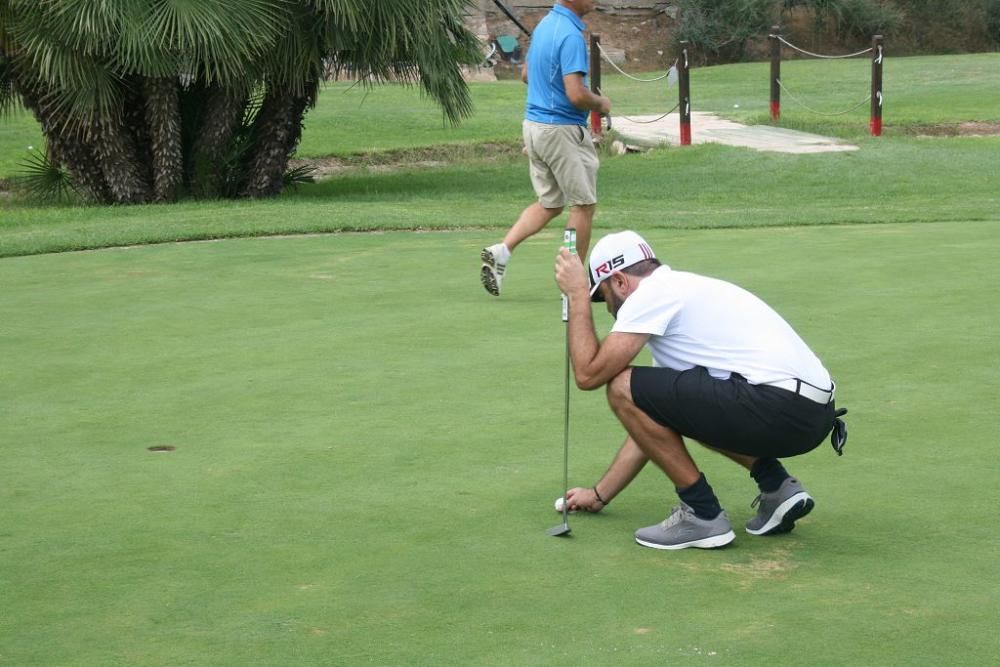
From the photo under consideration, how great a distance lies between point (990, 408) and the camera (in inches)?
235

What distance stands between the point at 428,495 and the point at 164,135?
1087cm

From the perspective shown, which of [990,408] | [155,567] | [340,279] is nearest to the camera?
[155,567]

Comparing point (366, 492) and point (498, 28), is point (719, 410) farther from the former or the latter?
point (498, 28)

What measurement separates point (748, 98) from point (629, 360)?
2556cm

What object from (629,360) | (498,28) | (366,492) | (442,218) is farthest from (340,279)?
(498,28)

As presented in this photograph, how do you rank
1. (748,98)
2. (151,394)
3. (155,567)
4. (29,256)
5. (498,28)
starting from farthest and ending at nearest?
1. (498,28)
2. (748,98)
3. (29,256)
4. (151,394)
5. (155,567)

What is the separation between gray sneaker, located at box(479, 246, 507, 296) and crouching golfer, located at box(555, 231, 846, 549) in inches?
147

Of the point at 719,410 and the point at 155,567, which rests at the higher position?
the point at 719,410

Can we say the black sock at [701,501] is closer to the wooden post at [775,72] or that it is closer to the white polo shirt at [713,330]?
the white polo shirt at [713,330]

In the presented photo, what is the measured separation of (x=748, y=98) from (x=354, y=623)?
2636 centimetres

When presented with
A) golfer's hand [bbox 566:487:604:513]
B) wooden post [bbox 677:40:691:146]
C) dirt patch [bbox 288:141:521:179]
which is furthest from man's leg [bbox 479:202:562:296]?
dirt patch [bbox 288:141:521:179]

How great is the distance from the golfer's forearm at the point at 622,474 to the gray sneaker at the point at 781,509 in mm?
397

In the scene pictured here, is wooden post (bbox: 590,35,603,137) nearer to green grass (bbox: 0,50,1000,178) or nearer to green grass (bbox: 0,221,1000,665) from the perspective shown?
green grass (bbox: 0,50,1000,178)

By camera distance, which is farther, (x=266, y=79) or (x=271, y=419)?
(x=266, y=79)
